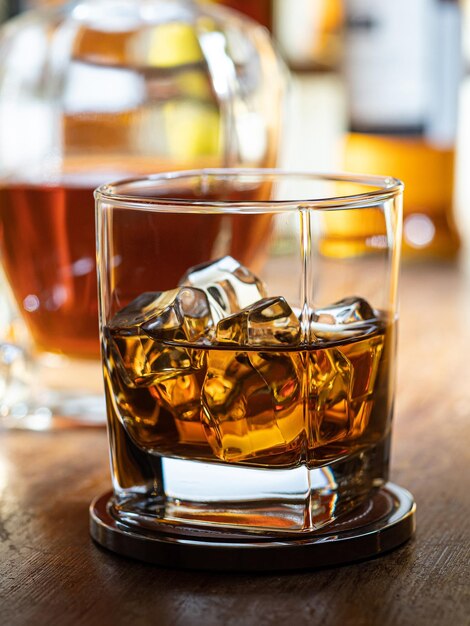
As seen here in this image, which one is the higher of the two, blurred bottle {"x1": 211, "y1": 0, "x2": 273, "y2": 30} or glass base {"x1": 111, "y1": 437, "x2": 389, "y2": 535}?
blurred bottle {"x1": 211, "y1": 0, "x2": 273, "y2": 30}

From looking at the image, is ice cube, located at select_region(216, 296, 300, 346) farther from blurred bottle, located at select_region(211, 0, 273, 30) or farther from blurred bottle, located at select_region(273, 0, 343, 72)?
blurred bottle, located at select_region(273, 0, 343, 72)

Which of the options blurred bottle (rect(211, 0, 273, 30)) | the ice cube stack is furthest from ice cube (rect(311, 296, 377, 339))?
blurred bottle (rect(211, 0, 273, 30))

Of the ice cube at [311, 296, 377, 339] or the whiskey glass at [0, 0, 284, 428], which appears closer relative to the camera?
the ice cube at [311, 296, 377, 339]

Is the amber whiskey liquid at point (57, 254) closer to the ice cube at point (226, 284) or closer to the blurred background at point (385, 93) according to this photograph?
the ice cube at point (226, 284)

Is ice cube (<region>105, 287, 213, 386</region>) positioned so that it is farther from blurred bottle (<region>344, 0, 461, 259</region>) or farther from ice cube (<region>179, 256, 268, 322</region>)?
blurred bottle (<region>344, 0, 461, 259</region>)

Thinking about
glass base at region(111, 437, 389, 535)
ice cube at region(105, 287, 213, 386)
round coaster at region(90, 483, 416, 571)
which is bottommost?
round coaster at region(90, 483, 416, 571)

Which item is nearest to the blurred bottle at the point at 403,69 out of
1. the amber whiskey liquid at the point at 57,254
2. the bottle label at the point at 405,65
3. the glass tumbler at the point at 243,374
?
Result: the bottle label at the point at 405,65

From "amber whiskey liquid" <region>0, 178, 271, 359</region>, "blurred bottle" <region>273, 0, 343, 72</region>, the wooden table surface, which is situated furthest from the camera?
"blurred bottle" <region>273, 0, 343, 72</region>

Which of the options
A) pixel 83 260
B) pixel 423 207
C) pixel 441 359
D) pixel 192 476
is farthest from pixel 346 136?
pixel 192 476

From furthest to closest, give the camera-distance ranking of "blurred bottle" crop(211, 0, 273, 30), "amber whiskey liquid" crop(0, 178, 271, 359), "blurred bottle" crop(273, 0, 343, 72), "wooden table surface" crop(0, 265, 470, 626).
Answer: "blurred bottle" crop(273, 0, 343, 72) → "blurred bottle" crop(211, 0, 273, 30) → "amber whiskey liquid" crop(0, 178, 271, 359) → "wooden table surface" crop(0, 265, 470, 626)
